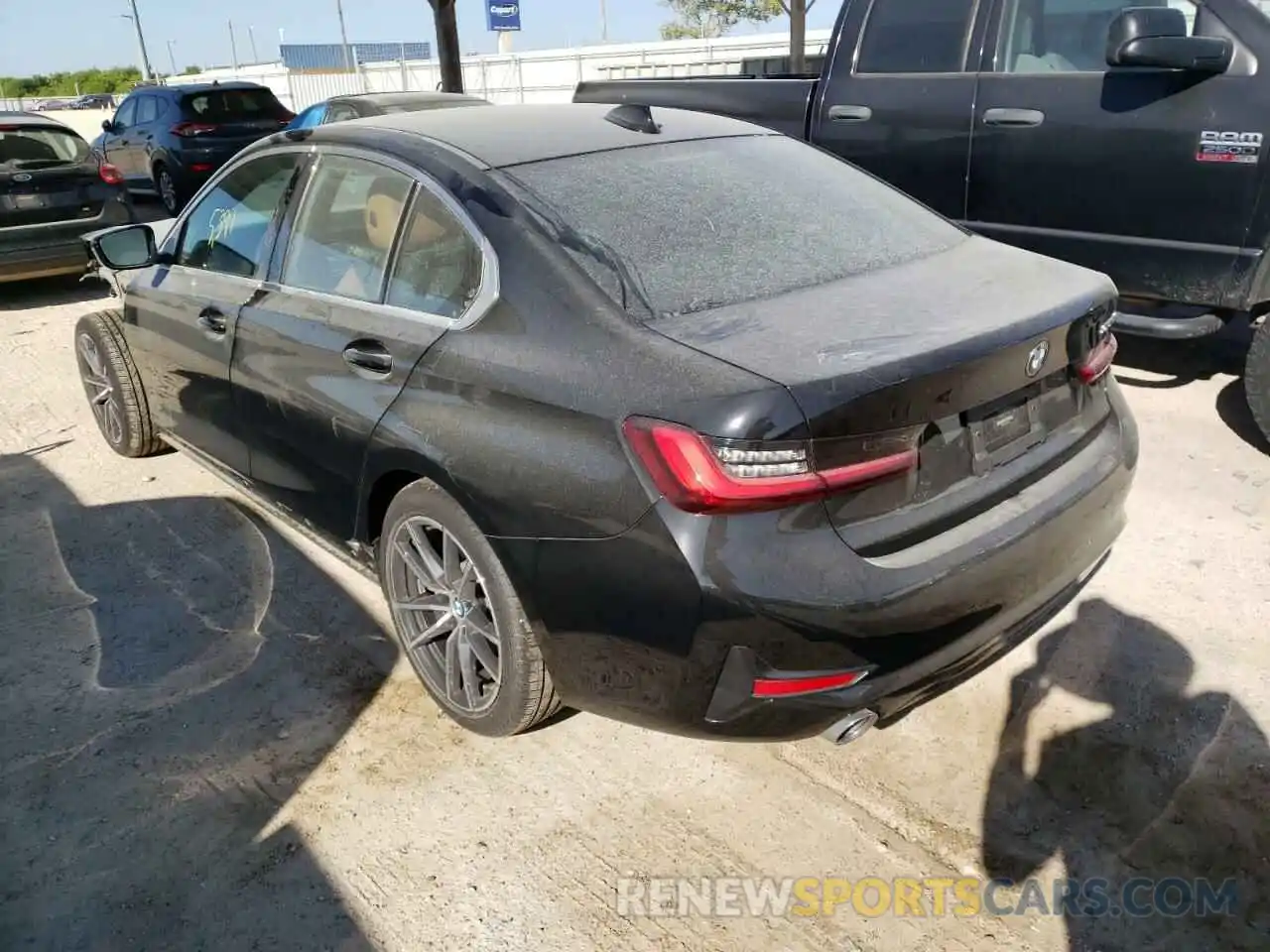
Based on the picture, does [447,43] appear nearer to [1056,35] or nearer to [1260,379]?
[1056,35]

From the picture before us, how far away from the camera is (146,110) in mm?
13656

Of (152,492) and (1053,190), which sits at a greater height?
(1053,190)

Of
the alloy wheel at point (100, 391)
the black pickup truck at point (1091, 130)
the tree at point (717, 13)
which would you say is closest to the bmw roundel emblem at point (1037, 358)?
the black pickup truck at point (1091, 130)

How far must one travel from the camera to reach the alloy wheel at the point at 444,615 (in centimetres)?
271

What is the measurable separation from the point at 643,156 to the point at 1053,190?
103 inches

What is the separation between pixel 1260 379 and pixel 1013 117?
1.64 m

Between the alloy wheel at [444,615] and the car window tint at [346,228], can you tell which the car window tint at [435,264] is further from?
the alloy wheel at [444,615]

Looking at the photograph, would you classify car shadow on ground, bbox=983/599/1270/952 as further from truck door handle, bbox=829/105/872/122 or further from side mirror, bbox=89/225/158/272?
side mirror, bbox=89/225/158/272

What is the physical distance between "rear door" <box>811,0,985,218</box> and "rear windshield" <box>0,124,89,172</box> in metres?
6.39

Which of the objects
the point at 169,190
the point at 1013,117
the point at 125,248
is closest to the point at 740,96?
the point at 1013,117

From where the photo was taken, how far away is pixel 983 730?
280cm

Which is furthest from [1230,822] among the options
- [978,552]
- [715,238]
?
[715,238]

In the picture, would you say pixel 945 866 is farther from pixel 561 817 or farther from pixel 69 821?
pixel 69 821

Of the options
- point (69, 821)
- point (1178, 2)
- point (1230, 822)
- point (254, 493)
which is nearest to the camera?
point (1230, 822)
